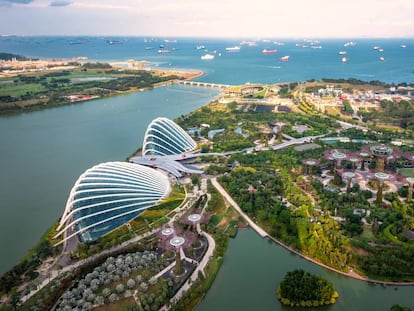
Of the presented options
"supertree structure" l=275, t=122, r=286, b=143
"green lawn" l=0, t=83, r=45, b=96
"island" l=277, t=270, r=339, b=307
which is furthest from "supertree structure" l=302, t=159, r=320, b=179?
"green lawn" l=0, t=83, r=45, b=96

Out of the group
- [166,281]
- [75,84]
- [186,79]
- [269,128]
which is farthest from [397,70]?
[166,281]

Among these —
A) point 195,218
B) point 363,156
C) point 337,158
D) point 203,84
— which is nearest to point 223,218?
point 195,218

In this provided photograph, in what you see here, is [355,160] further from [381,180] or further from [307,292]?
[307,292]

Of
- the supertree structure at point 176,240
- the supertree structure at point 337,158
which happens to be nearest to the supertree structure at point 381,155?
the supertree structure at point 337,158

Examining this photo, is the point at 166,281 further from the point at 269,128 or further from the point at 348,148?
the point at 269,128

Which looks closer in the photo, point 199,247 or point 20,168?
point 199,247

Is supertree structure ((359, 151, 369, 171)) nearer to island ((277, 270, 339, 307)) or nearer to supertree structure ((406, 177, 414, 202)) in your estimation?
supertree structure ((406, 177, 414, 202))

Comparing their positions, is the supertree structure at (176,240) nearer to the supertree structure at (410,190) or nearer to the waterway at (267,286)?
the waterway at (267,286)
